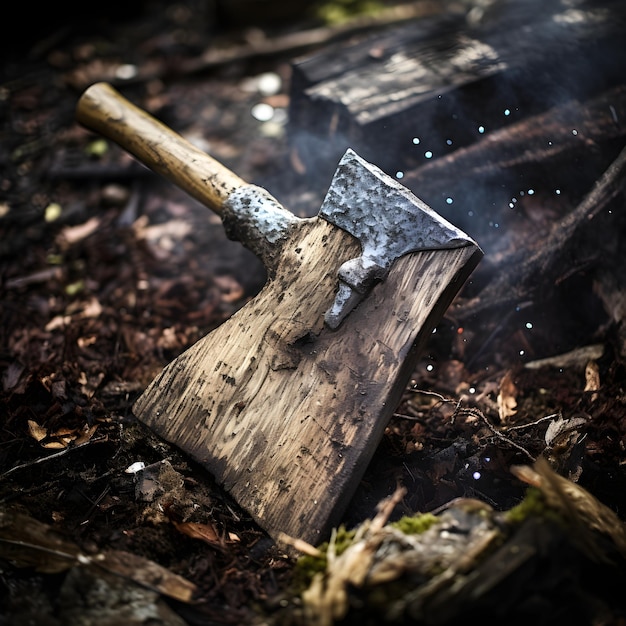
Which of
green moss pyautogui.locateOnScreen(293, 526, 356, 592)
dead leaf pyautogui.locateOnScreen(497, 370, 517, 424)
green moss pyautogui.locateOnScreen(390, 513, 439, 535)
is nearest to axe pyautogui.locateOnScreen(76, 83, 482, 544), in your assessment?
green moss pyautogui.locateOnScreen(293, 526, 356, 592)

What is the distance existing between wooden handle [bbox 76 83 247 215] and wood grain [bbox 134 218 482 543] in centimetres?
46

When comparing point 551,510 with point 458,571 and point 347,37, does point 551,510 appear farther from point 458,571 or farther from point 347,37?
point 347,37

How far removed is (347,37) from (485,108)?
2254 mm

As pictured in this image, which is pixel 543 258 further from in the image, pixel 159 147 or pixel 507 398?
pixel 159 147

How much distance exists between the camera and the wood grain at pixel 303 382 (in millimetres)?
2051

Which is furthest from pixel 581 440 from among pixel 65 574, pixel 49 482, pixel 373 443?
pixel 49 482

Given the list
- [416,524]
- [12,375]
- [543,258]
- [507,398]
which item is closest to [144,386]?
[12,375]

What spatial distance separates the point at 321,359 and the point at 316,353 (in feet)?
0.11

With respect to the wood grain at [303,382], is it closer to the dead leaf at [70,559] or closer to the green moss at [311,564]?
the green moss at [311,564]

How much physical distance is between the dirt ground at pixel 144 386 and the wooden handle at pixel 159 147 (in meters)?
0.77

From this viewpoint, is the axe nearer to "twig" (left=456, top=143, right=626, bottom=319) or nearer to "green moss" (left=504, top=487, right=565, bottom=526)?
"green moss" (left=504, top=487, right=565, bottom=526)

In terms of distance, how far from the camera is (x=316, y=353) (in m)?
2.20

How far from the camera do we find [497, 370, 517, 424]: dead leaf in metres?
2.53

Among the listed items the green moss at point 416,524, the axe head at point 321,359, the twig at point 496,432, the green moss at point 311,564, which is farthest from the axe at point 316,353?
the twig at point 496,432
